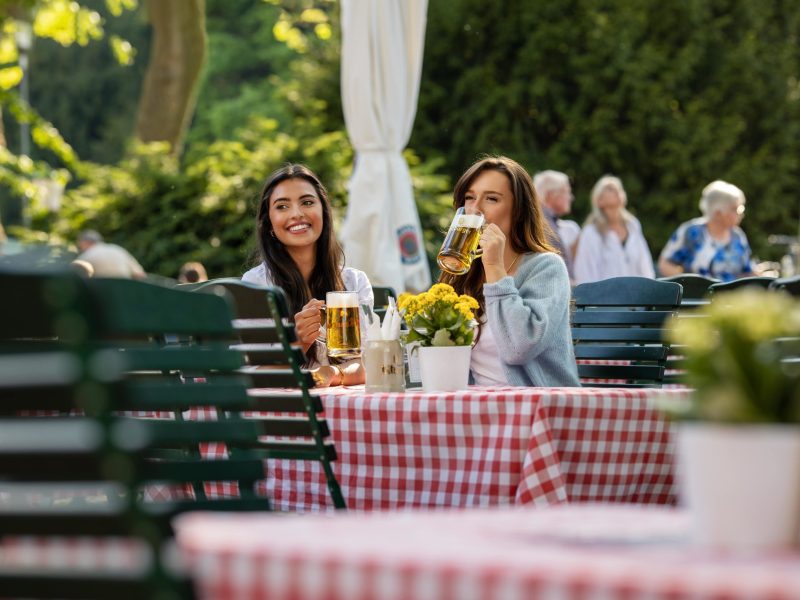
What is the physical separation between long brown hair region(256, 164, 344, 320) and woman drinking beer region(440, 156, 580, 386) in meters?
0.61

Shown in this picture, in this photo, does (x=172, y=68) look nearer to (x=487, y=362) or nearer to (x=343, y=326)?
(x=487, y=362)

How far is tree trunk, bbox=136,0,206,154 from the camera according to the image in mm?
18922

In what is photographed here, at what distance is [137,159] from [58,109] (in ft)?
75.6

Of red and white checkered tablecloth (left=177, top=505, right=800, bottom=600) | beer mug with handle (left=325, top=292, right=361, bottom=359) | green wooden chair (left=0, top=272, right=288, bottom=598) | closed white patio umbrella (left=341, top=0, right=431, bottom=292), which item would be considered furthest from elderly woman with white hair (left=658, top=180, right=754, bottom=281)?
red and white checkered tablecloth (left=177, top=505, right=800, bottom=600)

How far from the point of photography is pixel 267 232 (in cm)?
552

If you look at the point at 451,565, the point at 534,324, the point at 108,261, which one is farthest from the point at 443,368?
the point at 108,261

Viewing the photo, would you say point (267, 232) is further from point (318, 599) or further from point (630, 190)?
point (630, 190)

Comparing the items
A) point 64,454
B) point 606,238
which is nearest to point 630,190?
point 606,238

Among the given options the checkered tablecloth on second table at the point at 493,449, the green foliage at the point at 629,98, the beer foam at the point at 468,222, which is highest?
the green foliage at the point at 629,98

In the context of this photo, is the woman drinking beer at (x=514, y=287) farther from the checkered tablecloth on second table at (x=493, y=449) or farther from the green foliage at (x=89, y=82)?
the green foliage at (x=89, y=82)

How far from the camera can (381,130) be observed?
869cm

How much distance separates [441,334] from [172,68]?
15810 millimetres

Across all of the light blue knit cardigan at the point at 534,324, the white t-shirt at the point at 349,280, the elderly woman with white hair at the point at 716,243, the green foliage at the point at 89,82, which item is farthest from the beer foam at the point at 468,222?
the green foliage at the point at 89,82

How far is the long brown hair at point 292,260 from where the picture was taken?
536cm
